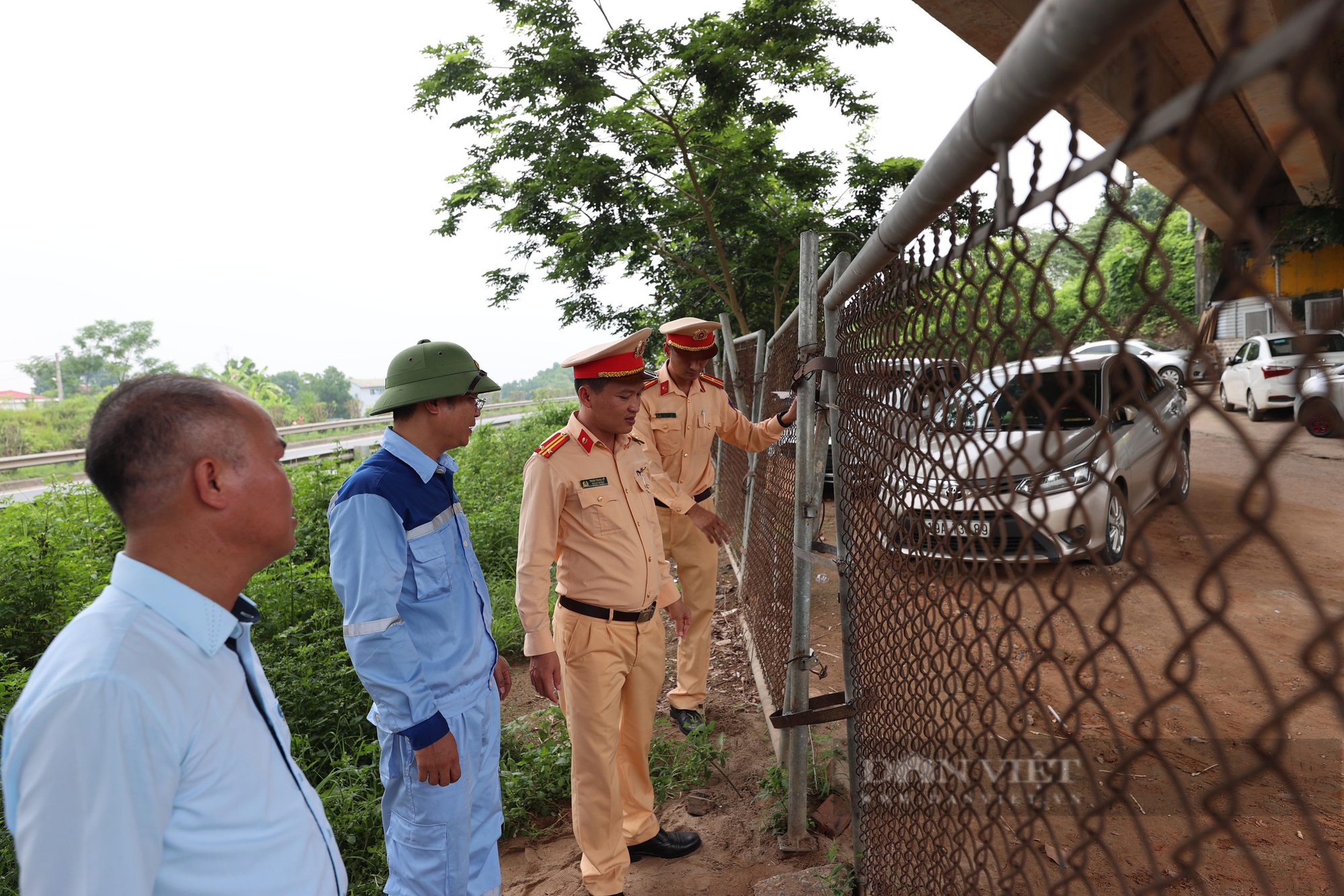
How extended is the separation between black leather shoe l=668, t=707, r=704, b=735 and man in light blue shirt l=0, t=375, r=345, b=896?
3.02 m

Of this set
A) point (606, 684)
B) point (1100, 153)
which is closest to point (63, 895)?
point (1100, 153)

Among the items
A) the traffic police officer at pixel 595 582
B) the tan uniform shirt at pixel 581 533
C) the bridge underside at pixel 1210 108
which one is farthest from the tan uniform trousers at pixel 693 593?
the bridge underside at pixel 1210 108

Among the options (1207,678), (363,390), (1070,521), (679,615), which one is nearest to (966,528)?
(1070,521)

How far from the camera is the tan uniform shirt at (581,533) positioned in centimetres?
307

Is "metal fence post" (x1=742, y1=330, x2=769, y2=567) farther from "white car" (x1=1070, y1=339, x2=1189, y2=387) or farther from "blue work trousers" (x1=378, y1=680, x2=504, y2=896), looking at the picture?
"blue work trousers" (x1=378, y1=680, x2=504, y2=896)

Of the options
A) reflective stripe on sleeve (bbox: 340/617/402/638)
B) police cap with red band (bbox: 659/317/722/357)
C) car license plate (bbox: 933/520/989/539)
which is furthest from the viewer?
police cap with red band (bbox: 659/317/722/357)

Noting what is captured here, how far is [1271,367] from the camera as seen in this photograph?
7707mm

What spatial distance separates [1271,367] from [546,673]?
7825 millimetres

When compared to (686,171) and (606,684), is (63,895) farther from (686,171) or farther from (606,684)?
(686,171)

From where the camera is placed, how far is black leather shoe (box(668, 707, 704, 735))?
450cm

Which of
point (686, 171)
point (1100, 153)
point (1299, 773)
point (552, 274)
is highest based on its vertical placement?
point (686, 171)

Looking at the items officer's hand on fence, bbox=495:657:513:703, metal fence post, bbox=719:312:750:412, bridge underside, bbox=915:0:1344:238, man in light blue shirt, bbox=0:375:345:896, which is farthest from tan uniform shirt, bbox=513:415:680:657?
metal fence post, bbox=719:312:750:412

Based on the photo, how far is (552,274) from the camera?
937 centimetres

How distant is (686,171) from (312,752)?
7162 mm
